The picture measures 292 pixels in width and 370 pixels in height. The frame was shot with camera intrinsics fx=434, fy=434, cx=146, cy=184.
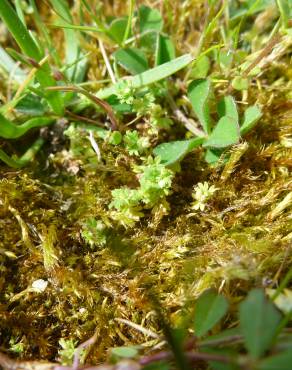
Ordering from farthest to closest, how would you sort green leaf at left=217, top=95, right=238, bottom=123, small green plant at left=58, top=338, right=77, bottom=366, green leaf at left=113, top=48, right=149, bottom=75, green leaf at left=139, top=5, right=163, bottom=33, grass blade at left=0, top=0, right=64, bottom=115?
green leaf at left=139, top=5, right=163, bottom=33 → green leaf at left=113, top=48, right=149, bottom=75 → green leaf at left=217, top=95, right=238, bottom=123 → grass blade at left=0, top=0, right=64, bottom=115 → small green plant at left=58, top=338, right=77, bottom=366

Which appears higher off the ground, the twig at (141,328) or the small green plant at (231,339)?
the small green plant at (231,339)

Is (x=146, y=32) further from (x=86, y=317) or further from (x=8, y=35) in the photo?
(x=86, y=317)

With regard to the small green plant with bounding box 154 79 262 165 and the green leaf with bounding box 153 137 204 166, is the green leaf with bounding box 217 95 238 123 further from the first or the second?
the green leaf with bounding box 153 137 204 166

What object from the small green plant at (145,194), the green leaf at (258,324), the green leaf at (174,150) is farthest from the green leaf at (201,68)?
the green leaf at (258,324)

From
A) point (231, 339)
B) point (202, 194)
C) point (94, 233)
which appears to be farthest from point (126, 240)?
point (231, 339)

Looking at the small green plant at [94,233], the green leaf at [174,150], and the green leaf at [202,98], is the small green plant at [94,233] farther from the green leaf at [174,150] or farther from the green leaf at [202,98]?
the green leaf at [202,98]

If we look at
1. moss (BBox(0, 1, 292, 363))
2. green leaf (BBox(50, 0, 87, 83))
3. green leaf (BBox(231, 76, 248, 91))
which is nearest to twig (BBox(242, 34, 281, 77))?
green leaf (BBox(231, 76, 248, 91))

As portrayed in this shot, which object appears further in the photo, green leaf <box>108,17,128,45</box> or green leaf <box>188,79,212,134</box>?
green leaf <box>108,17,128,45</box>
